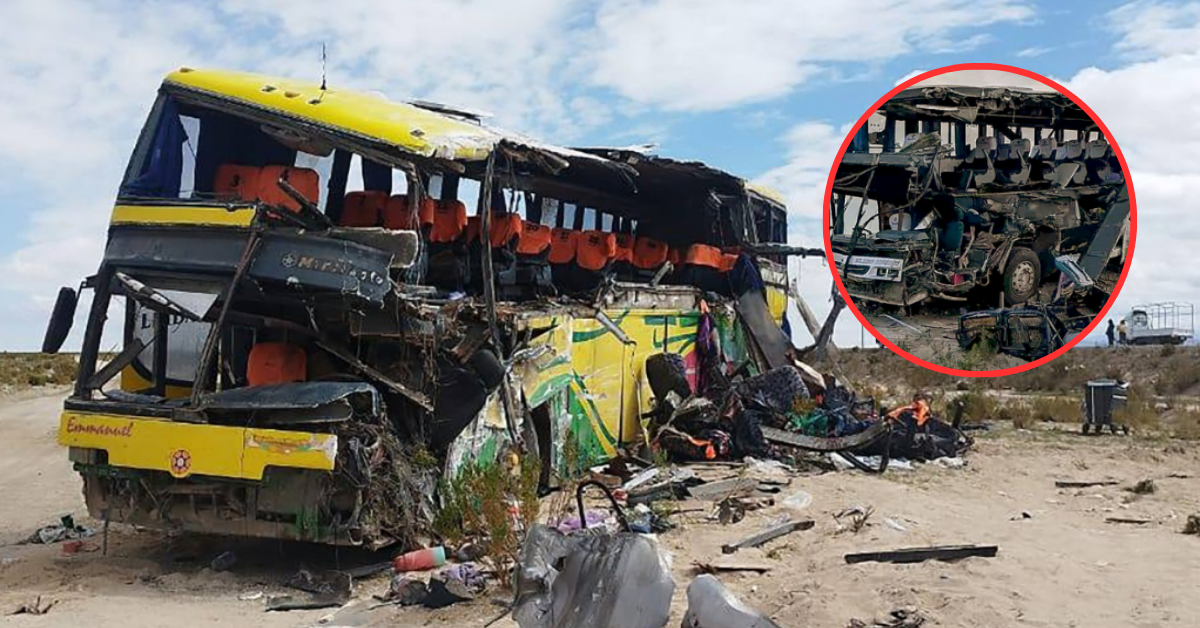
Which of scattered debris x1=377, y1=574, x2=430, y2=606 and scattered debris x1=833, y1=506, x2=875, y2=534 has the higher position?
scattered debris x1=833, y1=506, x2=875, y2=534

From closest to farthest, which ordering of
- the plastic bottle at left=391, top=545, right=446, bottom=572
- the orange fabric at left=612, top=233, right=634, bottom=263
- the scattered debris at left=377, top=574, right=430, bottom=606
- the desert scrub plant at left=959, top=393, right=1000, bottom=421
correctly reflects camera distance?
the scattered debris at left=377, top=574, right=430, bottom=606 → the plastic bottle at left=391, top=545, right=446, bottom=572 → the orange fabric at left=612, top=233, right=634, bottom=263 → the desert scrub plant at left=959, top=393, right=1000, bottom=421

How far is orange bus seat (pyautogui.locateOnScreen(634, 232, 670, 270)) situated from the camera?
50.4 ft

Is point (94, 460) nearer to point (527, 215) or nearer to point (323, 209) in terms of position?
point (323, 209)

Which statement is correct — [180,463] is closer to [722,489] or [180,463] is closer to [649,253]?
[722,489]

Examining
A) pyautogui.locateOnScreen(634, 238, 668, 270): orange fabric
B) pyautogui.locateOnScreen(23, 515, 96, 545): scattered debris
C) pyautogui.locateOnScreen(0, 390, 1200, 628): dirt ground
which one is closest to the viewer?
pyautogui.locateOnScreen(0, 390, 1200, 628): dirt ground

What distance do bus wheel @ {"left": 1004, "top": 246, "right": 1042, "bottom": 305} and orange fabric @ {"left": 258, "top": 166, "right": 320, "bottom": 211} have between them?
5992mm

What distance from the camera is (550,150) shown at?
10867 millimetres

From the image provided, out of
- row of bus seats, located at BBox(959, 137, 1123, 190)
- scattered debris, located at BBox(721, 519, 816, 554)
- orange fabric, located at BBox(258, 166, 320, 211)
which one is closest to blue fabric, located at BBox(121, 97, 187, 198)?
orange fabric, located at BBox(258, 166, 320, 211)

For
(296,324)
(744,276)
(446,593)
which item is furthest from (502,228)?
(744,276)

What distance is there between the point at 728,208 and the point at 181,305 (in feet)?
30.9

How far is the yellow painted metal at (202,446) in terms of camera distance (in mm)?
8156

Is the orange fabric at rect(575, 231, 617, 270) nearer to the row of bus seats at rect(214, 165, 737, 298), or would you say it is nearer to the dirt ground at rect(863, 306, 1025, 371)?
the row of bus seats at rect(214, 165, 737, 298)

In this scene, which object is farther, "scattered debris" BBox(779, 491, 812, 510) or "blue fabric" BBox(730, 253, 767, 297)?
"blue fabric" BBox(730, 253, 767, 297)

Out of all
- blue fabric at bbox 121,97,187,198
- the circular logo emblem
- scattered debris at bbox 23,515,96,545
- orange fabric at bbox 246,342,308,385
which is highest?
blue fabric at bbox 121,97,187,198
